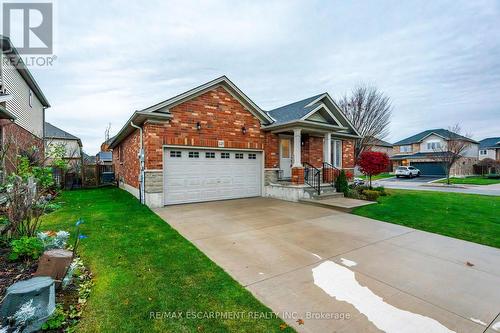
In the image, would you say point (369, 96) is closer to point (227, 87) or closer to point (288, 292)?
point (227, 87)

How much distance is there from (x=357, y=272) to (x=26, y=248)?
17.5 feet

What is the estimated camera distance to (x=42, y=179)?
17.1ft

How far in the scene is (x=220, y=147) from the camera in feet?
34.3

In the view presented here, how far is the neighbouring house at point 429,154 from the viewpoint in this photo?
115 ft

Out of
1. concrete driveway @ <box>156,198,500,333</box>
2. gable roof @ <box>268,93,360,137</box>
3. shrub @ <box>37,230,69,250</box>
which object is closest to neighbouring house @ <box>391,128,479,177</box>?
gable roof @ <box>268,93,360,137</box>

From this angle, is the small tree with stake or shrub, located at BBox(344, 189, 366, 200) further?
the small tree with stake

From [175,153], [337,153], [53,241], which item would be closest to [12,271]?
[53,241]

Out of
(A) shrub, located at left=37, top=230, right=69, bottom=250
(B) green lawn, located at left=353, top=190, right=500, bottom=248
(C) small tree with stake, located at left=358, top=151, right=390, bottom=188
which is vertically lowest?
(B) green lawn, located at left=353, top=190, right=500, bottom=248

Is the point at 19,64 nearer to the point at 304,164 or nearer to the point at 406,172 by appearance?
the point at 304,164

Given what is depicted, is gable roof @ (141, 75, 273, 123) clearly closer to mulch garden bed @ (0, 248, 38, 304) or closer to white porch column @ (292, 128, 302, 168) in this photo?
white porch column @ (292, 128, 302, 168)

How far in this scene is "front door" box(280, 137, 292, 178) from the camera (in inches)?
493

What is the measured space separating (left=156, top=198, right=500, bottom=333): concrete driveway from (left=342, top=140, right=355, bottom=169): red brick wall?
8.54 metres

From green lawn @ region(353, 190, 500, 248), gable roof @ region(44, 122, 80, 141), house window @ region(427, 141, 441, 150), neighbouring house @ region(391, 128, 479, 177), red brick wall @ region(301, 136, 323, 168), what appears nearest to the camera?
green lawn @ region(353, 190, 500, 248)

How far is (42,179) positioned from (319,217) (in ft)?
24.1
